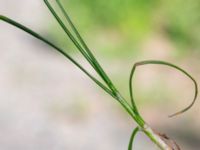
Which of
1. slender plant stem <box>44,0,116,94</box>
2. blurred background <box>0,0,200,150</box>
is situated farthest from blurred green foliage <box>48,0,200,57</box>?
slender plant stem <box>44,0,116,94</box>

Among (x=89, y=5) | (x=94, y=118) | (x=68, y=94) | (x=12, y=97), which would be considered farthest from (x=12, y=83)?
(x=89, y=5)

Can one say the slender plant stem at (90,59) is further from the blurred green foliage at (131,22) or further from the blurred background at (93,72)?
the blurred green foliage at (131,22)

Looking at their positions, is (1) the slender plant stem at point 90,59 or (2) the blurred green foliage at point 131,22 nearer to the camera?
(1) the slender plant stem at point 90,59

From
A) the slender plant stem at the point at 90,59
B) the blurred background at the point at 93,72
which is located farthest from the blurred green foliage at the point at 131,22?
the slender plant stem at the point at 90,59

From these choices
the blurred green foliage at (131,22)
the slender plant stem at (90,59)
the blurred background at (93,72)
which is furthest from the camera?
the blurred green foliage at (131,22)

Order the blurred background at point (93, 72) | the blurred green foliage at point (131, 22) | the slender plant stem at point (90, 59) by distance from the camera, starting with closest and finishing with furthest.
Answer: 1. the slender plant stem at point (90, 59)
2. the blurred background at point (93, 72)
3. the blurred green foliage at point (131, 22)

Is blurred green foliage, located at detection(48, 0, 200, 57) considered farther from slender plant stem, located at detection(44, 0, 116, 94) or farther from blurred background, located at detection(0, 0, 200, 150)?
slender plant stem, located at detection(44, 0, 116, 94)

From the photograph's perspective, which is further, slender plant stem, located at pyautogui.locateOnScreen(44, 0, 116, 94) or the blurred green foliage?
the blurred green foliage

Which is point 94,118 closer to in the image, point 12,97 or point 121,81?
point 121,81
